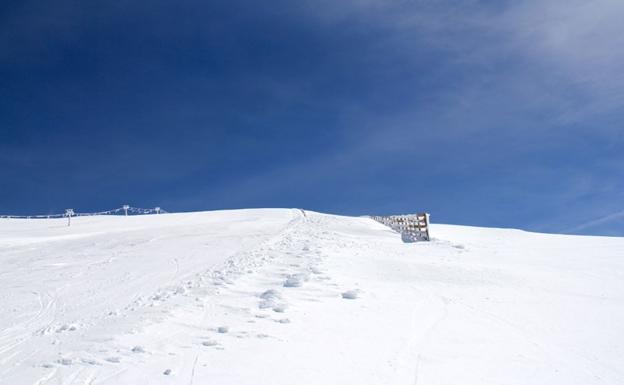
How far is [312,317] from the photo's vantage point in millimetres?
9086

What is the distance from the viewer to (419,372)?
6.75 m

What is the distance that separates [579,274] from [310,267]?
8185 mm

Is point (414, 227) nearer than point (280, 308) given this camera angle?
No

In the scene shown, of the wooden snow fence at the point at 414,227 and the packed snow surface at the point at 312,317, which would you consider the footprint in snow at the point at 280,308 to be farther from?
the wooden snow fence at the point at 414,227

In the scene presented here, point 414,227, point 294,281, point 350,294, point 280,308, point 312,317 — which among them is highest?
point 414,227

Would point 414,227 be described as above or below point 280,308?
above

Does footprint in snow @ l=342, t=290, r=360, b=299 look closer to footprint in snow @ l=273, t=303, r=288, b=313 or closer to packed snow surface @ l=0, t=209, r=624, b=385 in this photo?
packed snow surface @ l=0, t=209, r=624, b=385

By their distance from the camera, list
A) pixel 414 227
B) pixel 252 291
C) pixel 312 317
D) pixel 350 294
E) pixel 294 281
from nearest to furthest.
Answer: pixel 312 317, pixel 350 294, pixel 252 291, pixel 294 281, pixel 414 227

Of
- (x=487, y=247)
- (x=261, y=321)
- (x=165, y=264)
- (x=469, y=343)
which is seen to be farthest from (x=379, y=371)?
(x=487, y=247)

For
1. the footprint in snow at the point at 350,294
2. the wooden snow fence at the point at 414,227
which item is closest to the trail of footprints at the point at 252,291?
the footprint in snow at the point at 350,294

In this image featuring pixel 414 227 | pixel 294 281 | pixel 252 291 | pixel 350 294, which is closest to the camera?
pixel 350 294

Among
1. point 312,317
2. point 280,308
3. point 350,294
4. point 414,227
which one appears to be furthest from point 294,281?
point 414,227

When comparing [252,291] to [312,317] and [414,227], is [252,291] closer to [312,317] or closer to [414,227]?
[312,317]

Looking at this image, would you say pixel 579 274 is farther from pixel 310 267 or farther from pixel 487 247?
pixel 310 267
